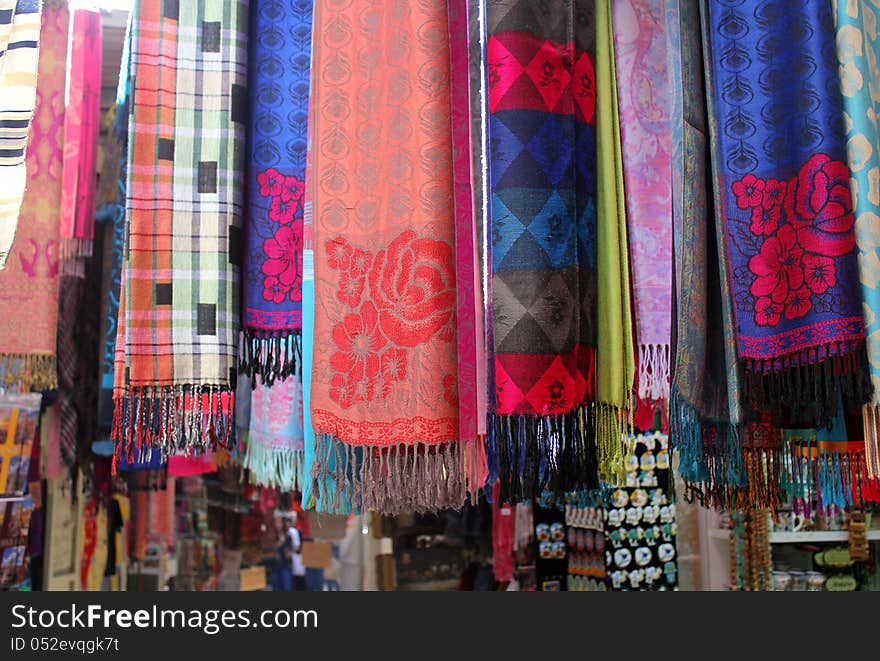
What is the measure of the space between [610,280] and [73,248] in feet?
4.64

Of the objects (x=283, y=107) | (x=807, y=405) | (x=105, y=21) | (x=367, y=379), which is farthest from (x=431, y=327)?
(x=105, y=21)

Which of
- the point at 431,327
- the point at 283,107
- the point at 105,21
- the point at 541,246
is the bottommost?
the point at 431,327

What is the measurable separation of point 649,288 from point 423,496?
61cm

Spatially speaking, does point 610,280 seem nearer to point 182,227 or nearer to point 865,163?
point 865,163

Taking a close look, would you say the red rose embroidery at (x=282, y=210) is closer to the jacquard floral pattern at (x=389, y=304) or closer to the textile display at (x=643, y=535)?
the jacquard floral pattern at (x=389, y=304)

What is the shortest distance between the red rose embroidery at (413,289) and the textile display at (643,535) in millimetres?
2406

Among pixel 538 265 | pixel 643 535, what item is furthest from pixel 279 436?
pixel 643 535

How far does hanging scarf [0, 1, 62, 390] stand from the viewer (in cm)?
204

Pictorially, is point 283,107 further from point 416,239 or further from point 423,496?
point 423,496

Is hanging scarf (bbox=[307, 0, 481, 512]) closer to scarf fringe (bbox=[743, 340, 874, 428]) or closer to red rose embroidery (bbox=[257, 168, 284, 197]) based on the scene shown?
red rose embroidery (bbox=[257, 168, 284, 197])

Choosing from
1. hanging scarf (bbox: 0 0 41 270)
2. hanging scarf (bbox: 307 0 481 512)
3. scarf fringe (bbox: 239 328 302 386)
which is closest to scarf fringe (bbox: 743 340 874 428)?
hanging scarf (bbox: 307 0 481 512)

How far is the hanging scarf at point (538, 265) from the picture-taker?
1420 mm

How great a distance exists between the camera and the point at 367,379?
4.72 ft

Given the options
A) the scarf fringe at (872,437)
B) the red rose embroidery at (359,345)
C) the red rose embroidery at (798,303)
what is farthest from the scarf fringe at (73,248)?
the scarf fringe at (872,437)
